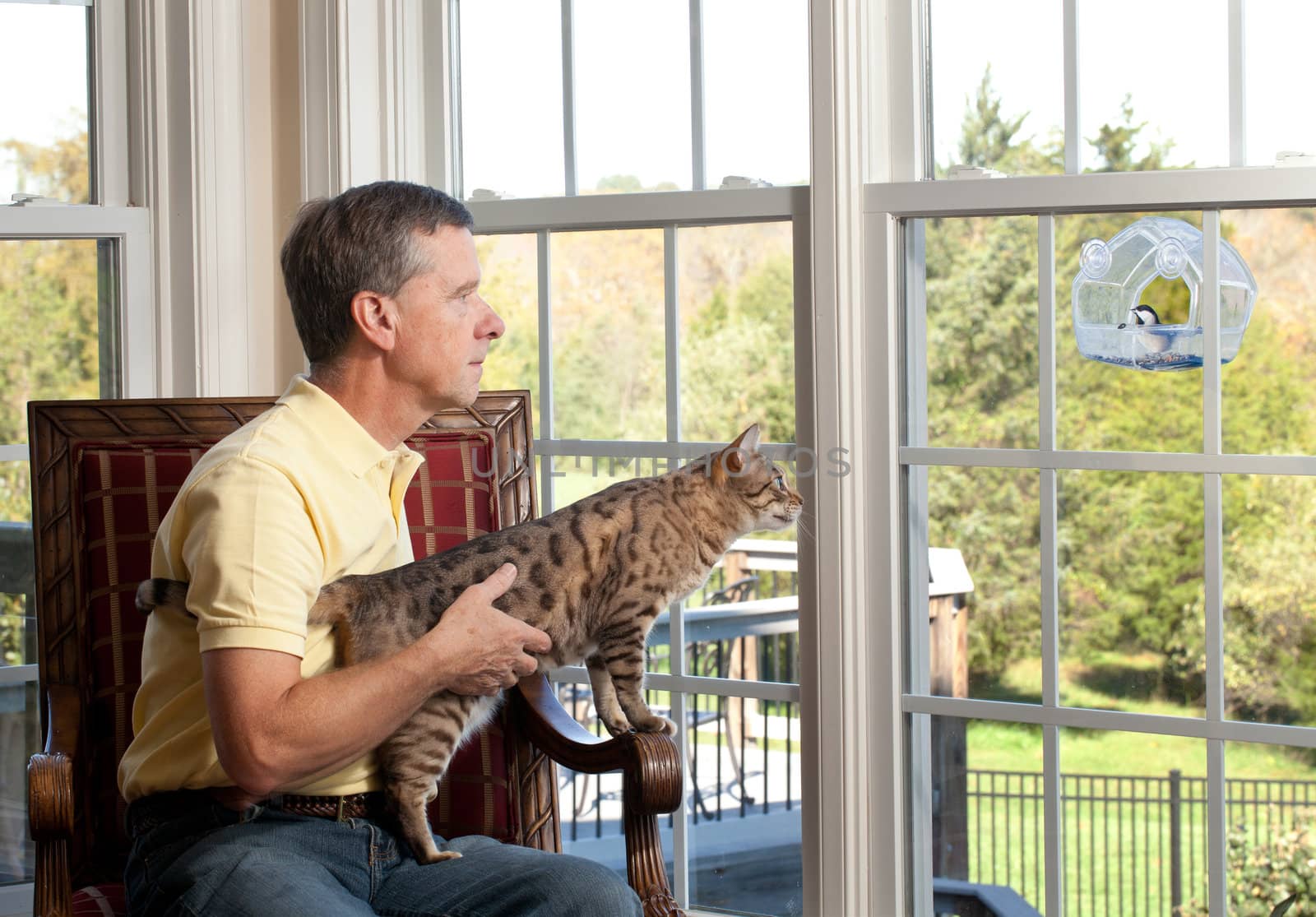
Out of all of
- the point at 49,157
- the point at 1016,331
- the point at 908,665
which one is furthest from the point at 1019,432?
the point at 49,157

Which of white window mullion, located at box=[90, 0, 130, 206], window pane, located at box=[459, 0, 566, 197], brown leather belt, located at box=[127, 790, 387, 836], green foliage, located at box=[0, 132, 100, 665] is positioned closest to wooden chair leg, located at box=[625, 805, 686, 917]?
brown leather belt, located at box=[127, 790, 387, 836]

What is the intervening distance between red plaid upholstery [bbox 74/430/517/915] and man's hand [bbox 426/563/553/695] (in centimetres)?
A: 32

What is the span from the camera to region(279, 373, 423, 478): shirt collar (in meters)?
1.43

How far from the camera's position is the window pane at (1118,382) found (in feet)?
6.05

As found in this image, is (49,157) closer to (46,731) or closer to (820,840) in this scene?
(46,731)

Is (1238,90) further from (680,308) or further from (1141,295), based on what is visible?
(680,308)

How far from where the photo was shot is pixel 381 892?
144cm

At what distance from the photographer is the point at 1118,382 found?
1891 millimetres

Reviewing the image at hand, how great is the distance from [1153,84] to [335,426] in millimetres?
1388

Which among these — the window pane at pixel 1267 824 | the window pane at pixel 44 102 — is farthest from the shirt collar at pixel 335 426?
the window pane at pixel 1267 824

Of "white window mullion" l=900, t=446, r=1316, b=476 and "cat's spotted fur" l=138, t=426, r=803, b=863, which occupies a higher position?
"white window mullion" l=900, t=446, r=1316, b=476

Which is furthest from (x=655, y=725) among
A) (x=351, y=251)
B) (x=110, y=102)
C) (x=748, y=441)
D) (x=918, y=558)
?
(x=110, y=102)

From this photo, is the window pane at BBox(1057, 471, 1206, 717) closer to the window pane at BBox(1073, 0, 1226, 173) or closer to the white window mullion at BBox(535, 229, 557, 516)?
the window pane at BBox(1073, 0, 1226, 173)

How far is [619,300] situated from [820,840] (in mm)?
1068
